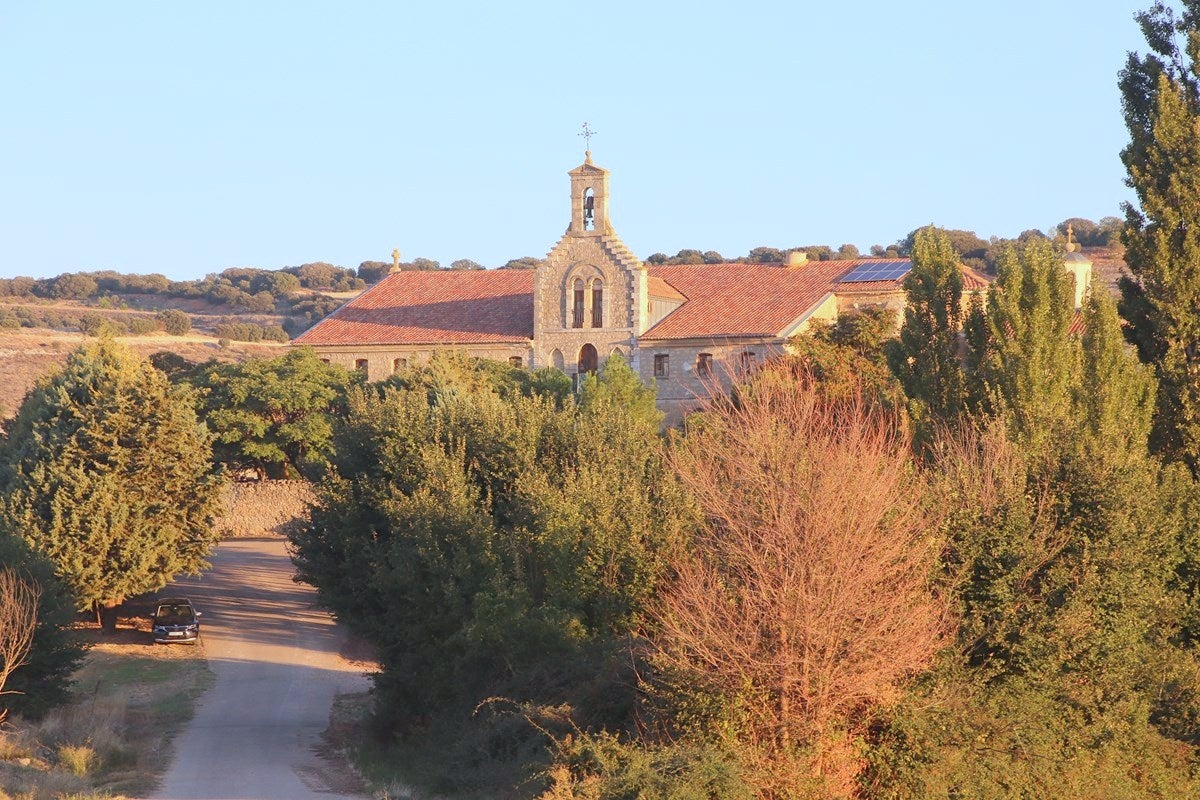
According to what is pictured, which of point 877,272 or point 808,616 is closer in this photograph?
point 808,616

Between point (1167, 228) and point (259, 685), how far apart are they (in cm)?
2431

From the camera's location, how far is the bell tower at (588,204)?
64062 mm

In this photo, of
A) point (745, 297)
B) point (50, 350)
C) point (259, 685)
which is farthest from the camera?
point (50, 350)

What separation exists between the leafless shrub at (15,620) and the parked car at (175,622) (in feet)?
36.5

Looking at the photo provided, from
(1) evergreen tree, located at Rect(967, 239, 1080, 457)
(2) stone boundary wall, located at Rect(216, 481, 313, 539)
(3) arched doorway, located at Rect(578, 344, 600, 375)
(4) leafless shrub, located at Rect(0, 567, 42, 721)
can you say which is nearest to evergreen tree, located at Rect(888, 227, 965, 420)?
(1) evergreen tree, located at Rect(967, 239, 1080, 457)

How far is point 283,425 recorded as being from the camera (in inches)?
2197

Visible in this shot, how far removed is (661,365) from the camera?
64.2 meters

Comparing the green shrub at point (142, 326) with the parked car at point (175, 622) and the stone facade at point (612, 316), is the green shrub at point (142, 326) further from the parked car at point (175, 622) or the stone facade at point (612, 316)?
the parked car at point (175, 622)

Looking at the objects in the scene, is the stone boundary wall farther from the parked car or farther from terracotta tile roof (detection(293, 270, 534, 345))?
terracotta tile roof (detection(293, 270, 534, 345))

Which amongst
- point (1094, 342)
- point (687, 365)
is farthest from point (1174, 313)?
point (687, 365)

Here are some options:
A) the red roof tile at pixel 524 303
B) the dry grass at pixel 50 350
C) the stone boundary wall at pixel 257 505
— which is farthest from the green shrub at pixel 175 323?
the stone boundary wall at pixel 257 505

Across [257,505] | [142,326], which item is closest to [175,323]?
[142,326]

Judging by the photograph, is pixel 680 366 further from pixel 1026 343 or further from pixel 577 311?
pixel 1026 343

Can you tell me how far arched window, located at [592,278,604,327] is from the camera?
65562mm
